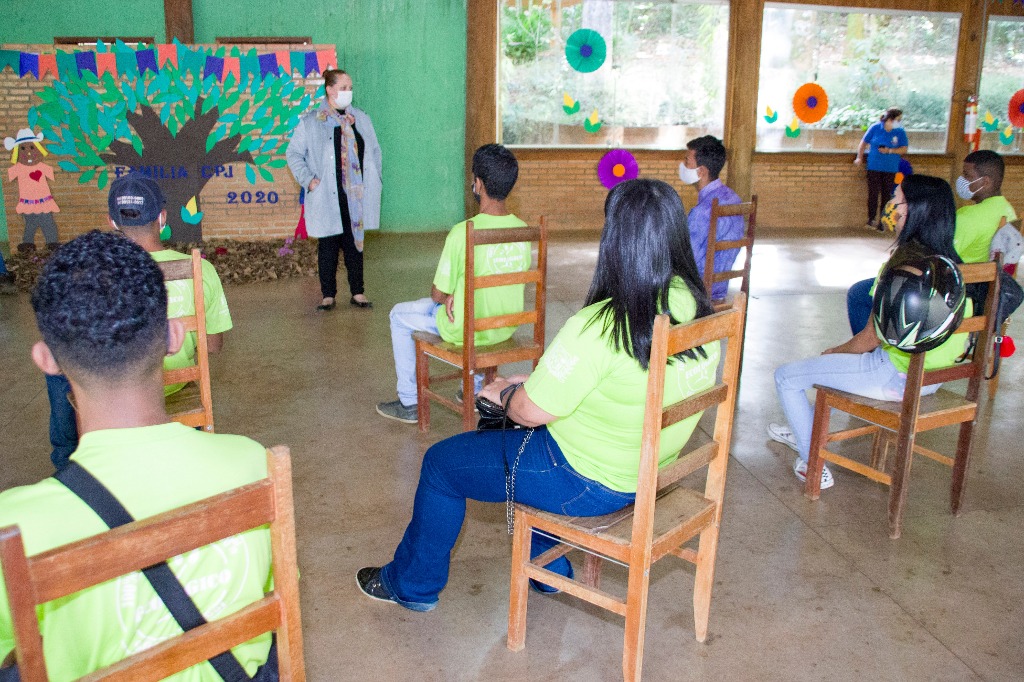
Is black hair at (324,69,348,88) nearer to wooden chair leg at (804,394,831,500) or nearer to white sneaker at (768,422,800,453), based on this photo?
white sneaker at (768,422,800,453)

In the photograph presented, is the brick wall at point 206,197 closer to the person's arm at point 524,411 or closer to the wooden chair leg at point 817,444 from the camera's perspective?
→ the wooden chair leg at point 817,444

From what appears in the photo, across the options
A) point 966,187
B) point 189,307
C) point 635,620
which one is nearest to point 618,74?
point 966,187

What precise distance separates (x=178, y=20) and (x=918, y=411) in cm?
793

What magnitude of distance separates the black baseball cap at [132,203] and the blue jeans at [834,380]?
2276 millimetres

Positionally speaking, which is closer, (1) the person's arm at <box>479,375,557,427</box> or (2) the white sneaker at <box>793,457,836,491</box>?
(1) the person's arm at <box>479,375,557,427</box>

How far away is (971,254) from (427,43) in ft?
21.4

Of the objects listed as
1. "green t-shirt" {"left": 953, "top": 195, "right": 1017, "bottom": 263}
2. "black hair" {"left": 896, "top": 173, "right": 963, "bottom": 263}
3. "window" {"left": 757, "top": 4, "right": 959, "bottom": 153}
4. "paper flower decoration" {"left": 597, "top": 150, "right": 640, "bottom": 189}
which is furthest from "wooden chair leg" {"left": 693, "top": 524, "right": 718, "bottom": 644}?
"window" {"left": 757, "top": 4, "right": 959, "bottom": 153}

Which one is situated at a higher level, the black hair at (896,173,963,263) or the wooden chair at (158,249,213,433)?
the black hair at (896,173,963,263)

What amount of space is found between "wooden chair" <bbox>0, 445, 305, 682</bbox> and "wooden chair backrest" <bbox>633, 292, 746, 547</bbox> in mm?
845

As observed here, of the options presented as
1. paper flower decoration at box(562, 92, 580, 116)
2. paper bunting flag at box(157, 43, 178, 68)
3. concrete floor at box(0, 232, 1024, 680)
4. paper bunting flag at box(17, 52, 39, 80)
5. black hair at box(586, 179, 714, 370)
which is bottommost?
concrete floor at box(0, 232, 1024, 680)

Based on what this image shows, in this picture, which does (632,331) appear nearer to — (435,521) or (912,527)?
(435,521)

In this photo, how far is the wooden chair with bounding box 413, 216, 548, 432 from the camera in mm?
3145

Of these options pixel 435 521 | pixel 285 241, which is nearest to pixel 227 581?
pixel 435 521

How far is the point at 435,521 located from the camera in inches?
88.6
